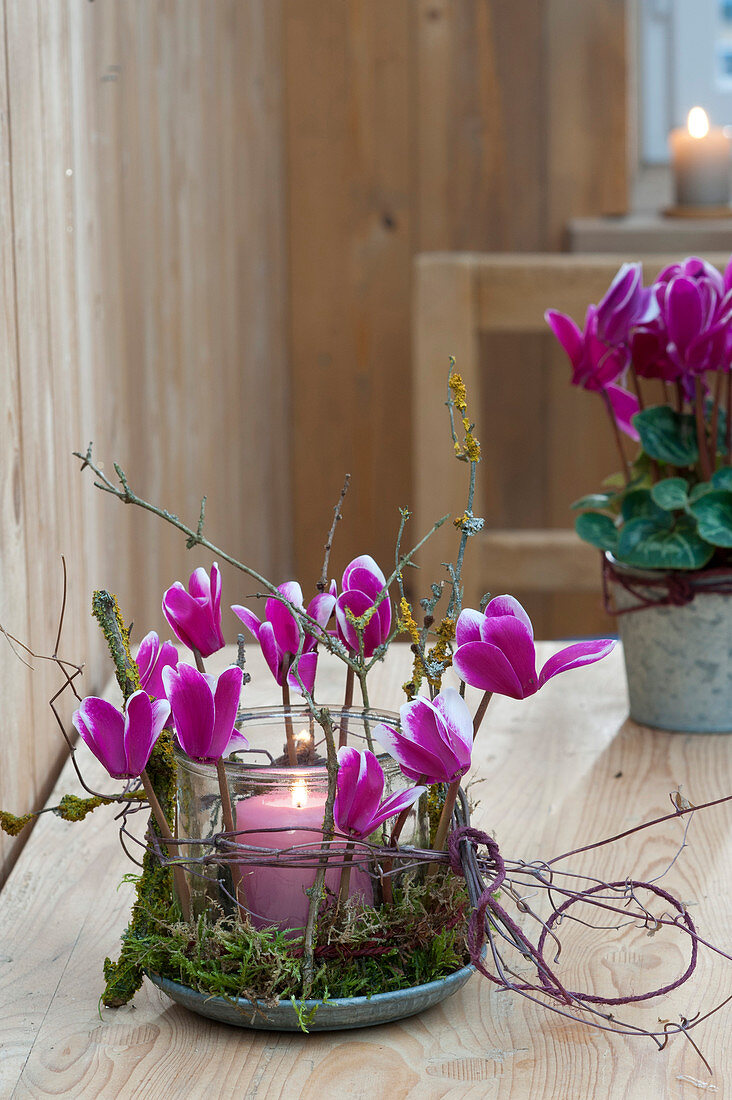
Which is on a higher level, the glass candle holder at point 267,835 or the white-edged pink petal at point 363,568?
the white-edged pink petal at point 363,568

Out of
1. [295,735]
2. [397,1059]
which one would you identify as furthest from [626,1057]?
[295,735]

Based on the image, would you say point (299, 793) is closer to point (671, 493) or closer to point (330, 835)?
point (330, 835)

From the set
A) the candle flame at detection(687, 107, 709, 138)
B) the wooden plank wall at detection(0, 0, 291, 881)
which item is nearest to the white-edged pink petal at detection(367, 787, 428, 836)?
the wooden plank wall at detection(0, 0, 291, 881)

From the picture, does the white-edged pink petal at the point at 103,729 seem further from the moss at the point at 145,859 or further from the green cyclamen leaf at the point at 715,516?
the green cyclamen leaf at the point at 715,516

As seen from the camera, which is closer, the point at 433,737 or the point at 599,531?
the point at 433,737

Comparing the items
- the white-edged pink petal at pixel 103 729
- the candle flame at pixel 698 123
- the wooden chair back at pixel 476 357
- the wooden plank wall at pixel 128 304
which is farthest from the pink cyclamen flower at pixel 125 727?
the candle flame at pixel 698 123

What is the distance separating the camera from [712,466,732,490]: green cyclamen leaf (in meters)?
0.92

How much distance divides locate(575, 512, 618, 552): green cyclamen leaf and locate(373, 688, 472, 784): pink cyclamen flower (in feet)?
1.76

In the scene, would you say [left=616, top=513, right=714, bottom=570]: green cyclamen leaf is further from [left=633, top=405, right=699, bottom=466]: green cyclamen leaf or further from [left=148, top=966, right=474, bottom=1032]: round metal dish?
[left=148, top=966, right=474, bottom=1032]: round metal dish

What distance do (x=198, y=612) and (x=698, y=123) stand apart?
1936mm

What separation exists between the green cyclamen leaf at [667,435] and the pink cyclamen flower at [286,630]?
435 mm

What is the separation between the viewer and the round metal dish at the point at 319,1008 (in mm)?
517

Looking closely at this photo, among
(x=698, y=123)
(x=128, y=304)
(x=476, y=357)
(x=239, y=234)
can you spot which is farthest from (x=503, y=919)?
(x=698, y=123)

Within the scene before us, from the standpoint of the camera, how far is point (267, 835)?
521 millimetres
